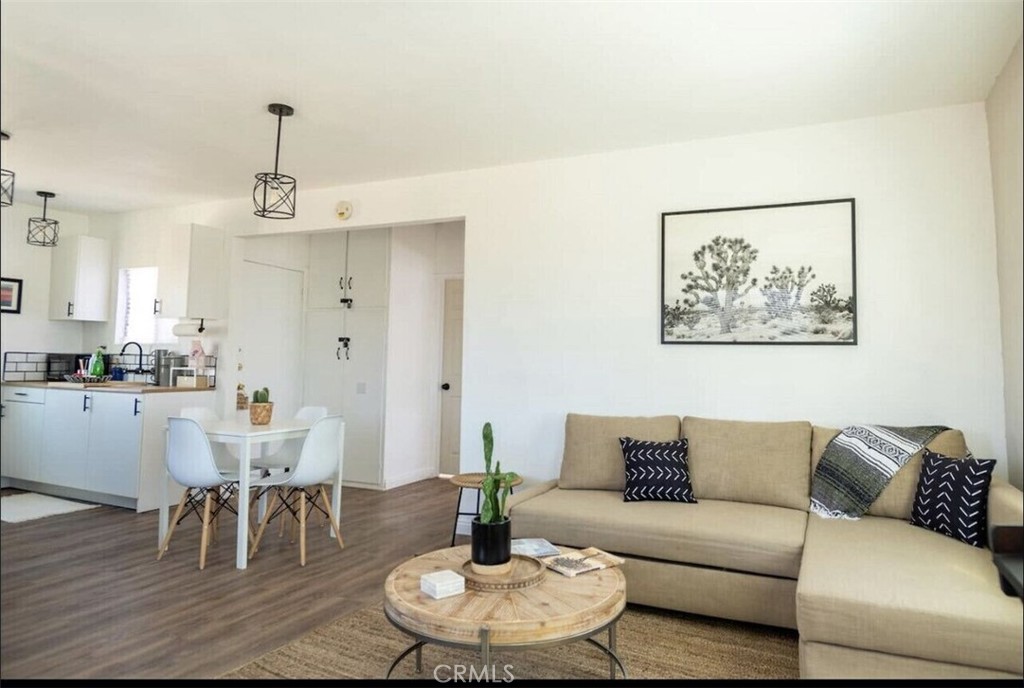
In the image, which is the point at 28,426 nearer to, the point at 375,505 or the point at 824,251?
the point at 824,251

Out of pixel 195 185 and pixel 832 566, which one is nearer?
pixel 832 566

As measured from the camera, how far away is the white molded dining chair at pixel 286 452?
151 inches

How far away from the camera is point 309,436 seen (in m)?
3.31

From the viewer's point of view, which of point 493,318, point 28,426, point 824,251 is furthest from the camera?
point 493,318

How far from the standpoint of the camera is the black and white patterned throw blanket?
269 cm

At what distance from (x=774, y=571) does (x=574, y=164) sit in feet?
8.04

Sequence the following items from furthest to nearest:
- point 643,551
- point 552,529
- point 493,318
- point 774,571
→ 1. point 493,318
2. point 552,529
3. point 643,551
4. point 774,571

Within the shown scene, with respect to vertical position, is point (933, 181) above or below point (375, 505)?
above

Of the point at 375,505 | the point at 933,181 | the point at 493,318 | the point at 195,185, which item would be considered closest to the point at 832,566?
the point at 933,181

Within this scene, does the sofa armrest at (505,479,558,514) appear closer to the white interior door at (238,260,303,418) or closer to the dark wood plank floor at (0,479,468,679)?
the dark wood plank floor at (0,479,468,679)

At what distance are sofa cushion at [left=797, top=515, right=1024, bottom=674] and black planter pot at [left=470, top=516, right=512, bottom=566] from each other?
2.97ft

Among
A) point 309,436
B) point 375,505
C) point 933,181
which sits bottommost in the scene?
point 375,505

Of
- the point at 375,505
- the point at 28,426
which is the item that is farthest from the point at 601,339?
the point at 28,426

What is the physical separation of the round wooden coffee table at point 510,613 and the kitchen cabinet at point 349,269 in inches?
150
